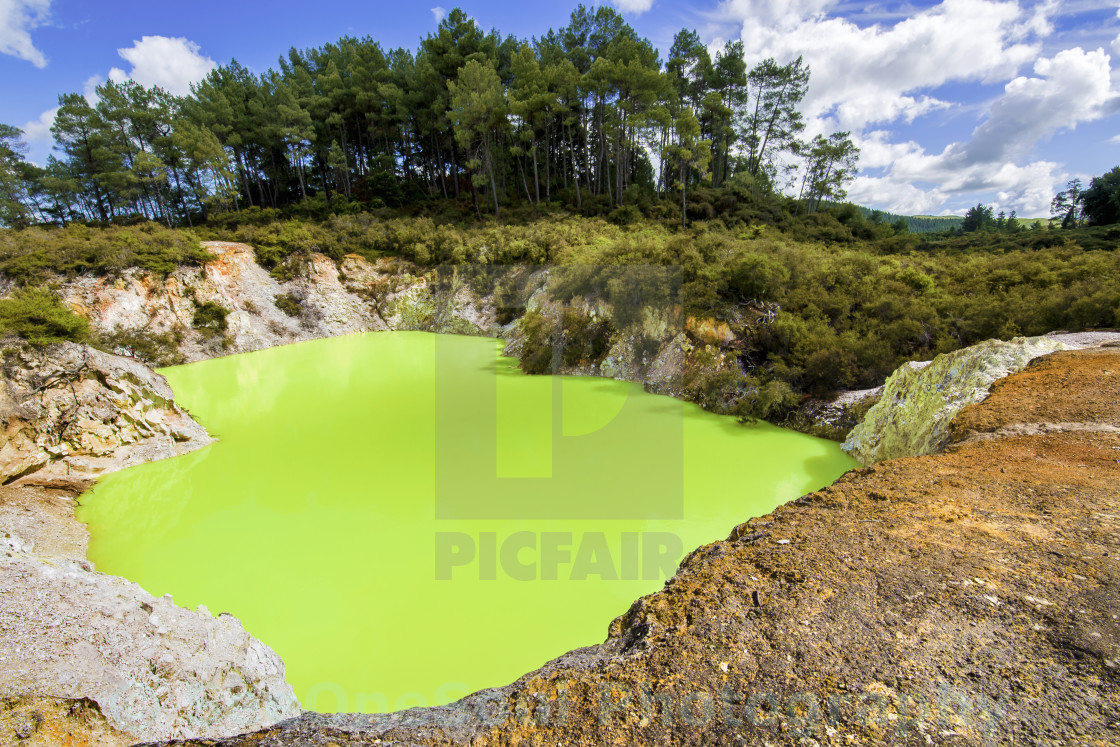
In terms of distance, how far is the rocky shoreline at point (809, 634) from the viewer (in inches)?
78.1

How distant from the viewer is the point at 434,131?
30.2 m

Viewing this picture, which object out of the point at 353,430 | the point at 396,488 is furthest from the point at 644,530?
the point at 353,430

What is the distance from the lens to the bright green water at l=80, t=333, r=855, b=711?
3.80m

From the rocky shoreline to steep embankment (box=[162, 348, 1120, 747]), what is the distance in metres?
0.01

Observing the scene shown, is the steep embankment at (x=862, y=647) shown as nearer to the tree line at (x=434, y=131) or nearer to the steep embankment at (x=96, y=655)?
the steep embankment at (x=96, y=655)

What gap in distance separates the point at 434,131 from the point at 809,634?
34546mm

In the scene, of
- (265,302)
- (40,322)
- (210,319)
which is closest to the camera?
(40,322)

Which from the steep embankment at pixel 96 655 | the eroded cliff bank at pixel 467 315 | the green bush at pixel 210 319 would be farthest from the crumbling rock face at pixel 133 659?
the green bush at pixel 210 319

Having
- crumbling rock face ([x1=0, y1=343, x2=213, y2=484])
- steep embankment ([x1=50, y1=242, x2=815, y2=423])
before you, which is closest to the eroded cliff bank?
steep embankment ([x1=50, y1=242, x2=815, y2=423])

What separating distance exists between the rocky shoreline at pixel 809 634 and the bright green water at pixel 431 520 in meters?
0.60

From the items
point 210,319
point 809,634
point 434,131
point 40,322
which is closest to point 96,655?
point 809,634

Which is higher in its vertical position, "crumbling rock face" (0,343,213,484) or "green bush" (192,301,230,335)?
"green bush" (192,301,230,335)

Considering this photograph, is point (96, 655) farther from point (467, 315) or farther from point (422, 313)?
point (422, 313)

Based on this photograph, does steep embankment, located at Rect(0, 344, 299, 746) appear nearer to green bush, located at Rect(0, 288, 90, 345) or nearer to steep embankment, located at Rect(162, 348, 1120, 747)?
steep embankment, located at Rect(162, 348, 1120, 747)
